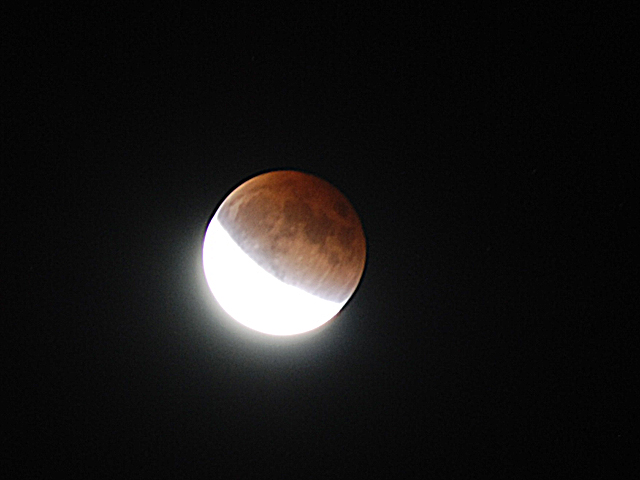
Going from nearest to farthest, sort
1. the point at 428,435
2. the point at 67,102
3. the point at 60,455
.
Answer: the point at 67,102, the point at 60,455, the point at 428,435

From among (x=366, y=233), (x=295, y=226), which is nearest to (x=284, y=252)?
(x=295, y=226)

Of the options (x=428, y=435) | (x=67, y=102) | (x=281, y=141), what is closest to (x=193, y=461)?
(x=428, y=435)

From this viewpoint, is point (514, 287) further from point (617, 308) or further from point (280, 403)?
point (280, 403)

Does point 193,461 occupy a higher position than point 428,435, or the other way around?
point 428,435

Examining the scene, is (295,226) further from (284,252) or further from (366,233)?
(366,233)
